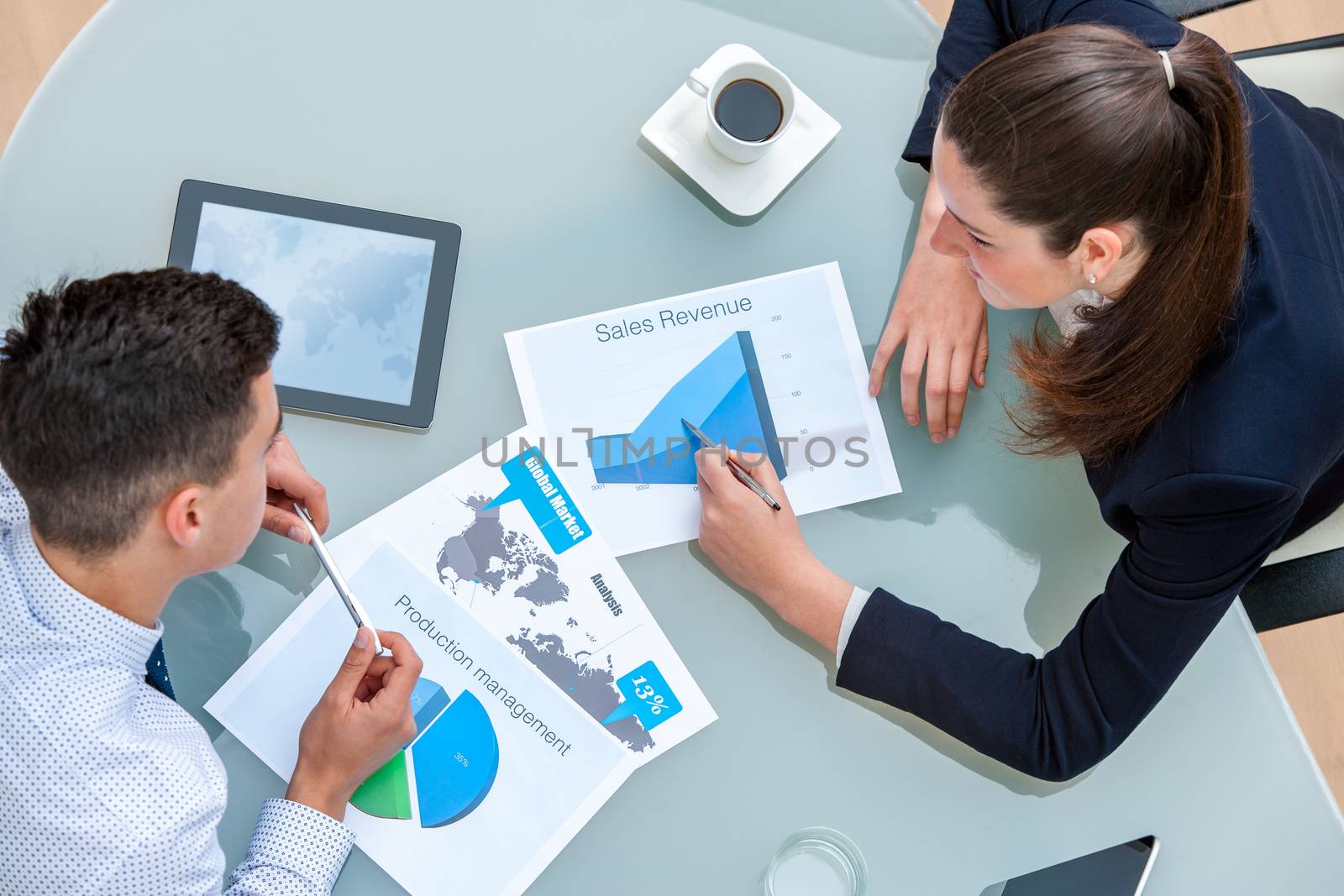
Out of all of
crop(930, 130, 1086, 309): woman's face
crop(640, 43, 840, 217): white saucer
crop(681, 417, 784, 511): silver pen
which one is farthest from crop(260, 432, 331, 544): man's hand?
crop(930, 130, 1086, 309): woman's face

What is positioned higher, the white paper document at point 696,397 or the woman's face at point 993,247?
the woman's face at point 993,247

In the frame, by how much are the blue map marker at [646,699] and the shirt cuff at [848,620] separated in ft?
0.53

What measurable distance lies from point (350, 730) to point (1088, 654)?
68 centimetres

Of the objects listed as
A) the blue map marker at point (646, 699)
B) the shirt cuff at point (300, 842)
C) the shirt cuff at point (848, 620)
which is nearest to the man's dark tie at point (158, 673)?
the shirt cuff at point (300, 842)

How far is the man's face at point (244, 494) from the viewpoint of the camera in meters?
0.81

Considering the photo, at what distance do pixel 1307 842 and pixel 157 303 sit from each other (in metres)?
1.15

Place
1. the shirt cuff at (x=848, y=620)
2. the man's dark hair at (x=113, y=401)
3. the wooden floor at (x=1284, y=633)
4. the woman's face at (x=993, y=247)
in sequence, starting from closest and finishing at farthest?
the man's dark hair at (x=113, y=401), the woman's face at (x=993, y=247), the shirt cuff at (x=848, y=620), the wooden floor at (x=1284, y=633)

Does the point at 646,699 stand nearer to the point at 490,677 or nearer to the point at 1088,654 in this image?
the point at 490,677

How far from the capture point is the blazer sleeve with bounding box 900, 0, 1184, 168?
1.00 meters

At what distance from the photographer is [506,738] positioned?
3.08 feet

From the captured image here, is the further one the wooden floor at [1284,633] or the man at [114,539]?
the wooden floor at [1284,633]

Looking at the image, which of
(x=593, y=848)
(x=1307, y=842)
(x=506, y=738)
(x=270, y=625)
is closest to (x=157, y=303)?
(x=270, y=625)

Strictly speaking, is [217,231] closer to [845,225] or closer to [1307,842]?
[845,225]

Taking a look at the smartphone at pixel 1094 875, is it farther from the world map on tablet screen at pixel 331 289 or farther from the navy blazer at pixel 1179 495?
the world map on tablet screen at pixel 331 289
